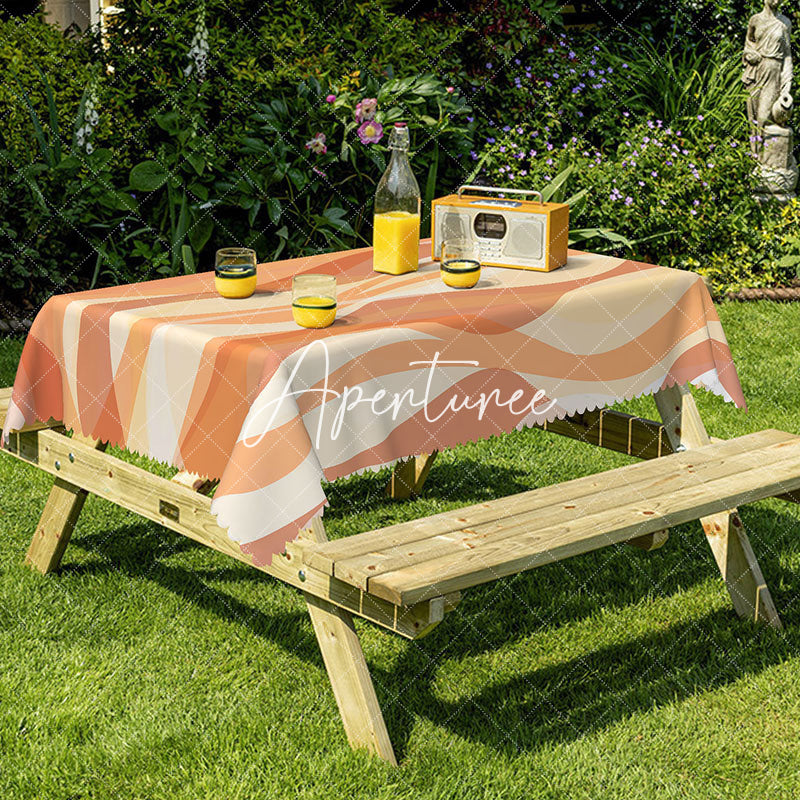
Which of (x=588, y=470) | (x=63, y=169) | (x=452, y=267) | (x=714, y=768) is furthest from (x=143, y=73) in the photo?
(x=714, y=768)

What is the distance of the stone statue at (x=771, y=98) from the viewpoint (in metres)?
8.49

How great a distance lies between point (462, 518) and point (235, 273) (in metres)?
0.91

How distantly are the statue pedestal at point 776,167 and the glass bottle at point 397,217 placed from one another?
5.37 metres

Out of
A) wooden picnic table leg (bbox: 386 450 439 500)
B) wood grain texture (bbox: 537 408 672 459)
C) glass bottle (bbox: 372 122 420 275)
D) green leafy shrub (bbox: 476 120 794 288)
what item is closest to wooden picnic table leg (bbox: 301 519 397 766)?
glass bottle (bbox: 372 122 420 275)

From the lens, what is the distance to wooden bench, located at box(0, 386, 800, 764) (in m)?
2.75

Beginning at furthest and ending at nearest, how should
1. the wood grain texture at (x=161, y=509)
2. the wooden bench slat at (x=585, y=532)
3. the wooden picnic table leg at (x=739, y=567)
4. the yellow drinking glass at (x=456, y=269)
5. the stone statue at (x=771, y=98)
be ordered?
the stone statue at (x=771, y=98) < the wooden picnic table leg at (x=739, y=567) < the yellow drinking glass at (x=456, y=269) < the wood grain texture at (x=161, y=509) < the wooden bench slat at (x=585, y=532)

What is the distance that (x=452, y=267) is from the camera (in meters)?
3.49

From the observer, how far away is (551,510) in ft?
10.2

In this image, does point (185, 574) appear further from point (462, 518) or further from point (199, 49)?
point (199, 49)

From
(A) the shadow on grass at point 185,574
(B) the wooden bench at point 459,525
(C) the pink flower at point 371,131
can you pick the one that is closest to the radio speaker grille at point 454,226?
(B) the wooden bench at point 459,525

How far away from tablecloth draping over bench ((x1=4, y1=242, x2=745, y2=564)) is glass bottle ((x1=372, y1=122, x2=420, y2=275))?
5cm

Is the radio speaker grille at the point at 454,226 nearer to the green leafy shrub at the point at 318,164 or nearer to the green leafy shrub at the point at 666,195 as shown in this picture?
the green leafy shrub at the point at 318,164

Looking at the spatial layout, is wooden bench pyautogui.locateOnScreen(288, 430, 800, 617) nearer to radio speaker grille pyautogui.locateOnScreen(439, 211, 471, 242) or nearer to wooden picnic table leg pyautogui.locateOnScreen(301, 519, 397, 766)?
wooden picnic table leg pyautogui.locateOnScreen(301, 519, 397, 766)

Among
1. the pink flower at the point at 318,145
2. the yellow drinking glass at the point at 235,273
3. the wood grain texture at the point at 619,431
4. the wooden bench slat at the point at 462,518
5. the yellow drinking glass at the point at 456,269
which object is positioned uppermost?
the yellow drinking glass at the point at 235,273
